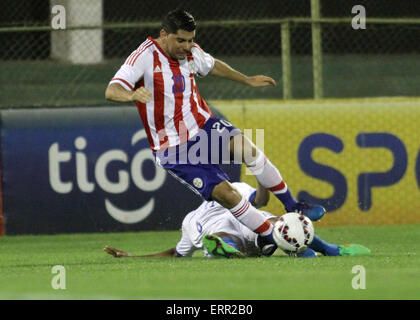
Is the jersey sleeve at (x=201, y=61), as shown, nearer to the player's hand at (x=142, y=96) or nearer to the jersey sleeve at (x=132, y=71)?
the jersey sleeve at (x=132, y=71)

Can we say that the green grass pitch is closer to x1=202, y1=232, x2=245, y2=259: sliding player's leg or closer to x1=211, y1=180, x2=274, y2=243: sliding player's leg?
x1=202, y1=232, x2=245, y2=259: sliding player's leg

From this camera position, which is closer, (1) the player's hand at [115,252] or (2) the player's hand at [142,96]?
(2) the player's hand at [142,96]

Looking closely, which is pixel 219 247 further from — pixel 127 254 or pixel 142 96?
pixel 142 96

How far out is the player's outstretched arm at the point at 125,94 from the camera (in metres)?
7.74

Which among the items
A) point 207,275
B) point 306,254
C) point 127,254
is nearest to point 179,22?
point 127,254

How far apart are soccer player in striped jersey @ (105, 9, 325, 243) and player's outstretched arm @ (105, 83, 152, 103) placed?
14 cm

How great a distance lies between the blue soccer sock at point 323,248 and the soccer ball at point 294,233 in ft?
0.69

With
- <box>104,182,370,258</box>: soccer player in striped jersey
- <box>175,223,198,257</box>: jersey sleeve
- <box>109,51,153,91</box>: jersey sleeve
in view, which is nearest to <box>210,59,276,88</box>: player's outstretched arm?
<box>109,51,153,91</box>: jersey sleeve

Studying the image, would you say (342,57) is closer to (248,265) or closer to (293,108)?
(293,108)

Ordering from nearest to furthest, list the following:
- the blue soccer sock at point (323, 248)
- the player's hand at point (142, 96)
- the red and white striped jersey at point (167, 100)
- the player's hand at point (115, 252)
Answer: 1. the player's hand at point (142, 96)
2. the blue soccer sock at point (323, 248)
3. the player's hand at point (115, 252)
4. the red and white striped jersey at point (167, 100)

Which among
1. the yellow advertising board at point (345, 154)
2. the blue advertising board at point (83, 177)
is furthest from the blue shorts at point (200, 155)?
the yellow advertising board at point (345, 154)

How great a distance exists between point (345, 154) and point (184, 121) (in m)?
3.35

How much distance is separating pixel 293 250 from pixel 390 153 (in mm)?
3923

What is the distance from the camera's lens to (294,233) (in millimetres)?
8109
